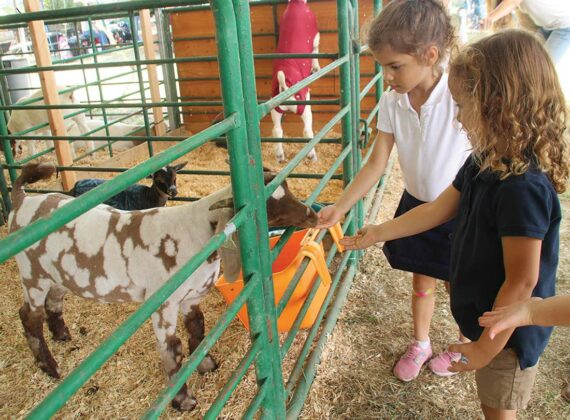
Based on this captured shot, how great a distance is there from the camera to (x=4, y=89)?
686 cm

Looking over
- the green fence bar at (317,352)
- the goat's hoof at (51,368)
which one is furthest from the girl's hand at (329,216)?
the goat's hoof at (51,368)

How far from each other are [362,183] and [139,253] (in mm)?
939

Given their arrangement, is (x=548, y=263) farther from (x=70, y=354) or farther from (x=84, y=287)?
(x=70, y=354)

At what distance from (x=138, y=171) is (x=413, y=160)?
4.56 feet

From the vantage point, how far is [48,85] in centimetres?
426

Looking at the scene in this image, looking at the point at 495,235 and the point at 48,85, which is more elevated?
the point at 48,85

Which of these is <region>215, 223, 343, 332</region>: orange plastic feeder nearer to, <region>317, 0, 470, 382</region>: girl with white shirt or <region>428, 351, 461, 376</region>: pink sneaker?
<region>317, 0, 470, 382</region>: girl with white shirt

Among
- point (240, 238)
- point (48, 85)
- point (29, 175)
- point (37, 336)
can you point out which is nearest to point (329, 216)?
point (240, 238)

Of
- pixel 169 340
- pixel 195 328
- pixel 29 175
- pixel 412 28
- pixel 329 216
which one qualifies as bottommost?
pixel 195 328

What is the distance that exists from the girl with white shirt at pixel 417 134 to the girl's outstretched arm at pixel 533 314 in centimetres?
88

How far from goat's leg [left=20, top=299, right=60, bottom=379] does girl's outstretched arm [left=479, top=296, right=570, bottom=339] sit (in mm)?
2052

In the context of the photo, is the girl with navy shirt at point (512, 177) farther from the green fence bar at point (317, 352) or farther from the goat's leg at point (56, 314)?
the goat's leg at point (56, 314)

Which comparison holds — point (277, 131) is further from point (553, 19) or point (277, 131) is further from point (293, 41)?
point (553, 19)

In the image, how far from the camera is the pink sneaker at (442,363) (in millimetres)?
2303
